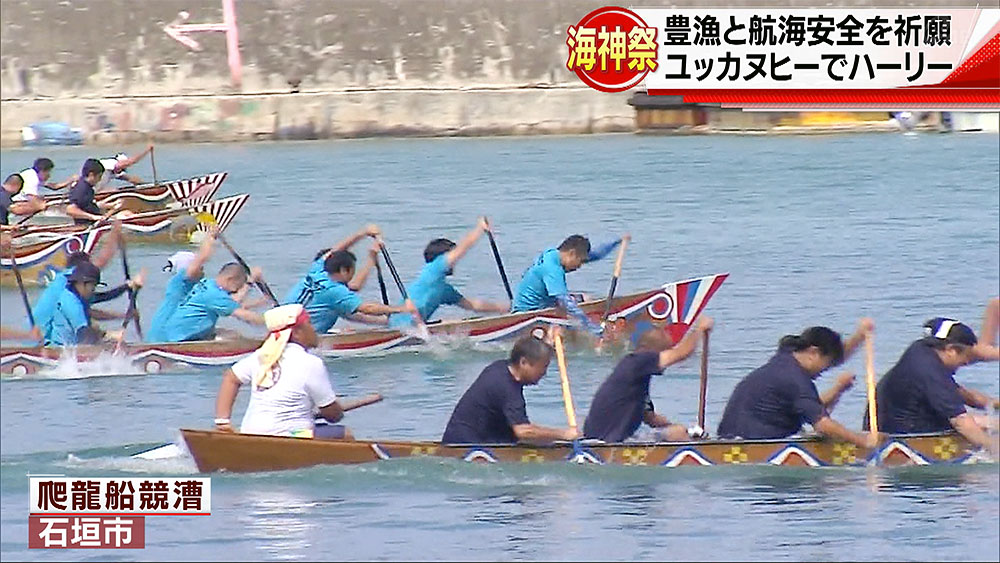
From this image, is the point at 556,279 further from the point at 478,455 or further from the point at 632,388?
the point at 478,455

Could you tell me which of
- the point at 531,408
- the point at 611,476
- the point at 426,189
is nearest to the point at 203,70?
the point at 426,189

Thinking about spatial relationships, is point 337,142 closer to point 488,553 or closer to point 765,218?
point 765,218

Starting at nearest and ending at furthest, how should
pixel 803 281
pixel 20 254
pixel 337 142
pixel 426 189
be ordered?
pixel 20 254
pixel 803 281
pixel 426 189
pixel 337 142

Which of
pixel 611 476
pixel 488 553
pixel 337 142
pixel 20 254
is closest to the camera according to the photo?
pixel 488 553

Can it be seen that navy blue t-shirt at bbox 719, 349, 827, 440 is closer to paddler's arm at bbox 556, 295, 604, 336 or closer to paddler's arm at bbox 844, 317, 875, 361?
paddler's arm at bbox 844, 317, 875, 361

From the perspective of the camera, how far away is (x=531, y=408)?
14648mm

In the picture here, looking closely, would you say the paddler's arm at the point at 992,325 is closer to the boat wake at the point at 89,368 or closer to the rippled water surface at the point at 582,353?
the rippled water surface at the point at 582,353

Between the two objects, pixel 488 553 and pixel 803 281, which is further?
pixel 803 281

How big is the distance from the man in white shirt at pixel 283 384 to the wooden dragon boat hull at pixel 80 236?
7.04 m

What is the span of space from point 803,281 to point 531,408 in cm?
722

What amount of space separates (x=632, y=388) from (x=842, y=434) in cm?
128

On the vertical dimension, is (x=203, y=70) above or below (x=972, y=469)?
above

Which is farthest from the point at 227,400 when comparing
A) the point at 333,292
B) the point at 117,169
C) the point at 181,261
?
the point at 117,169

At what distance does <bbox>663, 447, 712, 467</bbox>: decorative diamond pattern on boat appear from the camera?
11445mm
